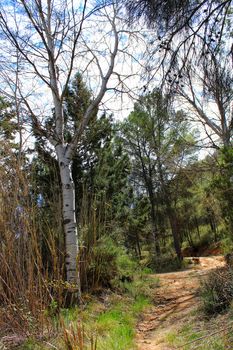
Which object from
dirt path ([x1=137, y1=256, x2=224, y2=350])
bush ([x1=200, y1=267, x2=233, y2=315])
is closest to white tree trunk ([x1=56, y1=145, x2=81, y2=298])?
dirt path ([x1=137, y1=256, x2=224, y2=350])

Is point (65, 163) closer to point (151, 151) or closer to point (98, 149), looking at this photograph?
point (98, 149)

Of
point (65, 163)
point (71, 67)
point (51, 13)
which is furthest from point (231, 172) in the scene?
point (51, 13)

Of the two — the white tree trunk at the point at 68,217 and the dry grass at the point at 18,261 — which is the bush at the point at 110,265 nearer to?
the white tree trunk at the point at 68,217

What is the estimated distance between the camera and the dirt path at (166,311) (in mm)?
4102

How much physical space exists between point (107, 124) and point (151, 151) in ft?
26.1

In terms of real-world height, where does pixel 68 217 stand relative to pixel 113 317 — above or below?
above

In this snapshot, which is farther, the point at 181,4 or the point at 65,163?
the point at 65,163

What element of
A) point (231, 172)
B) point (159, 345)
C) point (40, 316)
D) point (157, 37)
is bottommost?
point (159, 345)

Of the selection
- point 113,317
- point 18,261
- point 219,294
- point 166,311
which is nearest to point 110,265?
point 166,311

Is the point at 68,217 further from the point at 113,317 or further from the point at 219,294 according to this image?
the point at 219,294

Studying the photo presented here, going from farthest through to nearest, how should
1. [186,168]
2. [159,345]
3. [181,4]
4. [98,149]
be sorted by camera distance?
[186,168] < [98,149] < [159,345] < [181,4]

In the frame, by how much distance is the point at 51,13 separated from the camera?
6.11 m

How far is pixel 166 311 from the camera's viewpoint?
5633mm

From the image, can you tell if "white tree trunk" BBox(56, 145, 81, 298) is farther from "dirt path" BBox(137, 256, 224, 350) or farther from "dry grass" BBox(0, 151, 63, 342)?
"dry grass" BBox(0, 151, 63, 342)
